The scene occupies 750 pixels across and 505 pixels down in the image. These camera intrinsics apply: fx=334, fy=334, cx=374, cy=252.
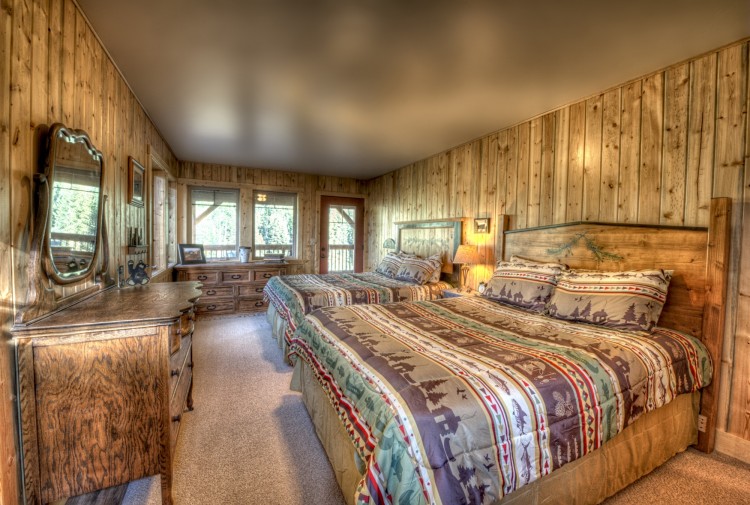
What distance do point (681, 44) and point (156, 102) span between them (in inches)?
152

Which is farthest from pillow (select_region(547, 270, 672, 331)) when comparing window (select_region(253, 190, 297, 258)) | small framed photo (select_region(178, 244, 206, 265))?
small framed photo (select_region(178, 244, 206, 265))

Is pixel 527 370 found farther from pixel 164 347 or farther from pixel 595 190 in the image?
pixel 595 190

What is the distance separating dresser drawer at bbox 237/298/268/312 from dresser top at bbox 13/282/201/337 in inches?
121

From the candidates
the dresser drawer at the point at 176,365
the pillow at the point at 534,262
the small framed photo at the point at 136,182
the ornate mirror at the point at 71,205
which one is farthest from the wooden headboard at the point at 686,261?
the small framed photo at the point at 136,182

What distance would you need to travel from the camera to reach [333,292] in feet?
11.1

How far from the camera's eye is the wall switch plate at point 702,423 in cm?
204

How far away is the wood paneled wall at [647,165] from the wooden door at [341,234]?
9.60ft

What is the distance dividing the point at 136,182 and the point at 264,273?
9.00ft

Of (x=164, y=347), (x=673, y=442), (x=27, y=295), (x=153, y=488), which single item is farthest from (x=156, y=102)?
(x=673, y=442)

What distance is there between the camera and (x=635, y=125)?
2.46m

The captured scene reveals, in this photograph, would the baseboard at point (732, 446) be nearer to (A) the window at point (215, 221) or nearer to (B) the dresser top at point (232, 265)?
(B) the dresser top at point (232, 265)

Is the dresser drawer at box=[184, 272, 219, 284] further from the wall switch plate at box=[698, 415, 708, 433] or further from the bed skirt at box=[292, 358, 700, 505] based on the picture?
the wall switch plate at box=[698, 415, 708, 433]

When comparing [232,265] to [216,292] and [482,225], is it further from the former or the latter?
[482,225]

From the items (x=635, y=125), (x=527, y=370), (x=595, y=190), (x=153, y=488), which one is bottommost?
(x=153, y=488)
